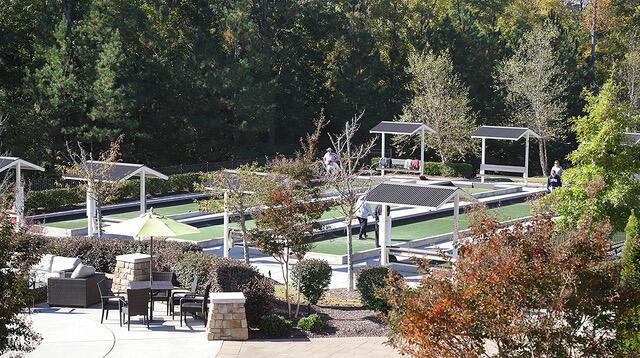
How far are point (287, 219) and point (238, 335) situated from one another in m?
3.10

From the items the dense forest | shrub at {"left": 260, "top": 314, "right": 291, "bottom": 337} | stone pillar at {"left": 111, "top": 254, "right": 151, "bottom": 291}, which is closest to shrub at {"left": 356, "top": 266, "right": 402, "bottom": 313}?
shrub at {"left": 260, "top": 314, "right": 291, "bottom": 337}

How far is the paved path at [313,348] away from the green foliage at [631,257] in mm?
4054

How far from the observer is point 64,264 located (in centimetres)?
2022

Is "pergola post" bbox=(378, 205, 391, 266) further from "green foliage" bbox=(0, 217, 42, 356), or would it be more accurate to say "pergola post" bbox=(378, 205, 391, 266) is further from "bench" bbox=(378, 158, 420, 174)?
"bench" bbox=(378, 158, 420, 174)

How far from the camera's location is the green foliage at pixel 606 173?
23094 mm

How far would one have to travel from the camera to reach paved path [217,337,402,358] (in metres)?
15.8

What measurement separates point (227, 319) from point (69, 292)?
13.3ft

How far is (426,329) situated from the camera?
11.2 meters

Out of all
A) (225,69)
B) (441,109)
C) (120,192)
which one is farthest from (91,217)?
(441,109)

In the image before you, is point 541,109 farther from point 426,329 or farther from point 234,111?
point 426,329

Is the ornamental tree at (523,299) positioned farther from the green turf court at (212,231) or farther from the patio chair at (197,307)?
the green turf court at (212,231)

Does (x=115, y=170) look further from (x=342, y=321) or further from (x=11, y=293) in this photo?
(x=11, y=293)

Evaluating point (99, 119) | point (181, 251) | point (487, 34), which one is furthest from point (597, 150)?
point (487, 34)

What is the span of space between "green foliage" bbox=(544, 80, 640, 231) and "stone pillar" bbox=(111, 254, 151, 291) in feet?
30.6
